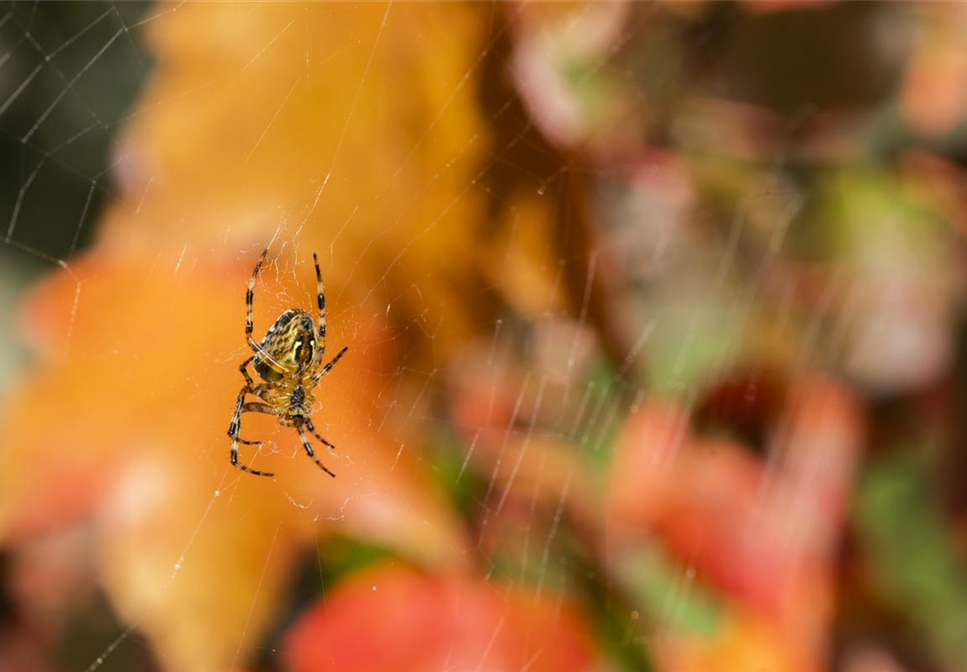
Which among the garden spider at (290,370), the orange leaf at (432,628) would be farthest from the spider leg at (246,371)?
the orange leaf at (432,628)

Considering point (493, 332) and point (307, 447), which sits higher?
point (493, 332)

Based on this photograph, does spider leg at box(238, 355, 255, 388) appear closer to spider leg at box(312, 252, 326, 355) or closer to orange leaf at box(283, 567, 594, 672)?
spider leg at box(312, 252, 326, 355)

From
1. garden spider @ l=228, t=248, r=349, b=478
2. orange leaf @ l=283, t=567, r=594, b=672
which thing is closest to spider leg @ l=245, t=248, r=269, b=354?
garden spider @ l=228, t=248, r=349, b=478

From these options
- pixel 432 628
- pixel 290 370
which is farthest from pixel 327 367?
pixel 432 628

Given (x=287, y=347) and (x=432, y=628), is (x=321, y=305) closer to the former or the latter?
(x=287, y=347)

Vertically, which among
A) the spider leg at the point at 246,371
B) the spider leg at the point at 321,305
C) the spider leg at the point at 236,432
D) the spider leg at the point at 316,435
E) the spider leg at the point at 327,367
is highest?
the spider leg at the point at 321,305

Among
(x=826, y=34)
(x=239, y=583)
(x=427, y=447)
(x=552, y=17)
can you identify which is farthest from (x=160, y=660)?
(x=826, y=34)

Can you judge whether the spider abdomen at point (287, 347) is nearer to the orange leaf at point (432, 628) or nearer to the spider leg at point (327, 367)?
the spider leg at point (327, 367)
